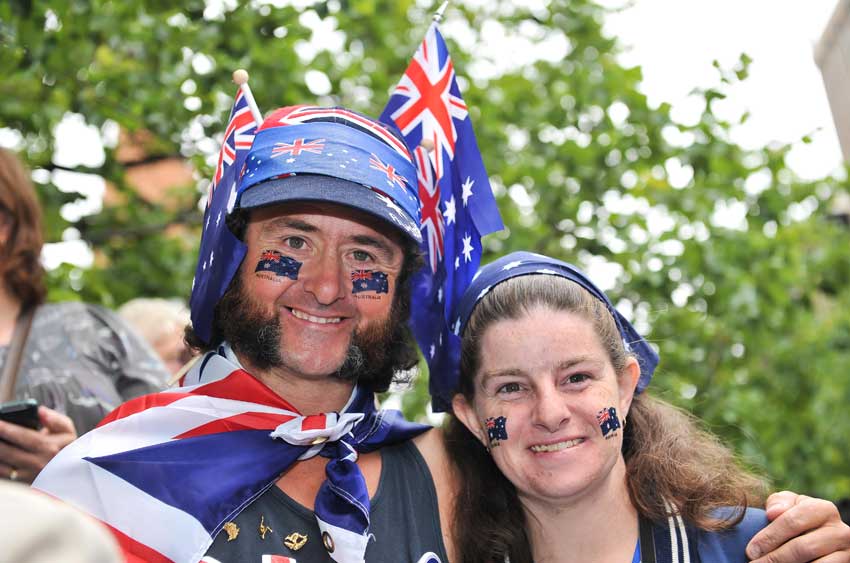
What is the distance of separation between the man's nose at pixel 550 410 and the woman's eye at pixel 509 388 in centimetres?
9

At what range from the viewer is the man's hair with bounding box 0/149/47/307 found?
12.2ft

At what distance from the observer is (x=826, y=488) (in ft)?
36.0

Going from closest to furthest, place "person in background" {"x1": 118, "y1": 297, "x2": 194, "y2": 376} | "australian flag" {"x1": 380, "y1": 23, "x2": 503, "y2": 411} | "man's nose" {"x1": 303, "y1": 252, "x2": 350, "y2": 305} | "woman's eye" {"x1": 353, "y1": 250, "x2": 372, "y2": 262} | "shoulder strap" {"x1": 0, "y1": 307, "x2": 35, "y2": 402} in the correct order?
"man's nose" {"x1": 303, "y1": 252, "x2": 350, "y2": 305}, "woman's eye" {"x1": 353, "y1": 250, "x2": 372, "y2": 262}, "australian flag" {"x1": 380, "y1": 23, "x2": 503, "y2": 411}, "shoulder strap" {"x1": 0, "y1": 307, "x2": 35, "y2": 402}, "person in background" {"x1": 118, "y1": 297, "x2": 194, "y2": 376}

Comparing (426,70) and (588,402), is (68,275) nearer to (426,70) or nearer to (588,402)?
(426,70)

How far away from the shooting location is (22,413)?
3.13 metres

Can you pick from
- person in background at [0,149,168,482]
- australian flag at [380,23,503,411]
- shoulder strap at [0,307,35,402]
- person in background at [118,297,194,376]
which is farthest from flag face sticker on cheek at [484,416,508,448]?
person in background at [118,297,194,376]

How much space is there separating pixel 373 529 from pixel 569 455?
58 centimetres

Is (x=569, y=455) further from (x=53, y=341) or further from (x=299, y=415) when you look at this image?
(x=53, y=341)

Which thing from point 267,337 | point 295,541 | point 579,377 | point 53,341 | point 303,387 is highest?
point 53,341

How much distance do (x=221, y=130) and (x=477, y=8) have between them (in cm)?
296

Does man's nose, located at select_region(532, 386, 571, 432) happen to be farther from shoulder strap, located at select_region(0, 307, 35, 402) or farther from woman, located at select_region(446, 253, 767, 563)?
shoulder strap, located at select_region(0, 307, 35, 402)

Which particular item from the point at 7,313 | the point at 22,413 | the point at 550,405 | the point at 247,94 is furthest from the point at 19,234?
the point at 550,405

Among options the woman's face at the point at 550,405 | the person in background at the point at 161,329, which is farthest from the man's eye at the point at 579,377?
the person in background at the point at 161,329

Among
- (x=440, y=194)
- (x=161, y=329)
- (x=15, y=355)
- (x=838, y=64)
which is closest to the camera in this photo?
(x=838, y=64)
